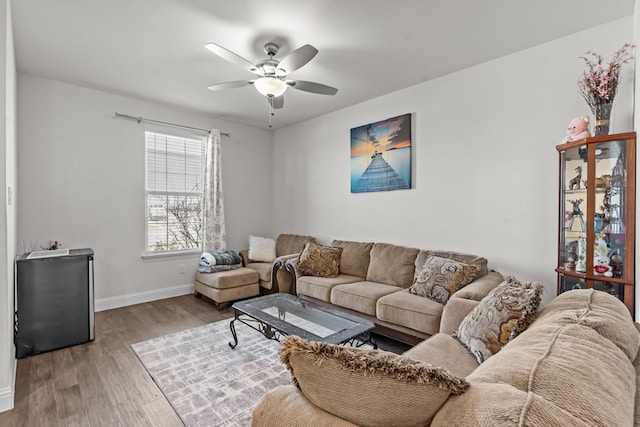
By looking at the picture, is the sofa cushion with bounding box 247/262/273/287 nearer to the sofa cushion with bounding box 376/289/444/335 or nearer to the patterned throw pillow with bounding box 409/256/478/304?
the sofa cushion with bounding box 376/289/444/335

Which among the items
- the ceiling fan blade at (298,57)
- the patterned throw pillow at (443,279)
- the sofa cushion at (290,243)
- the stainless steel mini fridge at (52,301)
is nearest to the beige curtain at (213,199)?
the sofa cushion at (290,243)

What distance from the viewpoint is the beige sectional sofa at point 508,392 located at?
64 cm

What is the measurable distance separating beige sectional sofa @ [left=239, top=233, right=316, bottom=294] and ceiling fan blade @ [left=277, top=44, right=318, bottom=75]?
240 centimetres

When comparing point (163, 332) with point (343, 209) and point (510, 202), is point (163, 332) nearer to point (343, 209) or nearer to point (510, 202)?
point (343, 209)

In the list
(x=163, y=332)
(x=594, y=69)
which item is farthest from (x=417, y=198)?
(x=163, y=332)

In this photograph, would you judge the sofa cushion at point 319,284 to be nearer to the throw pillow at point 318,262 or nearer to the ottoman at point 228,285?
the throw pillow at point 318,262

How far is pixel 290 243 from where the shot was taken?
4.91 metres

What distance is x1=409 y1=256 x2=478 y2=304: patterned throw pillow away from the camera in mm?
2752

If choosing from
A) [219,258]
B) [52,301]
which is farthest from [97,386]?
[219,258]

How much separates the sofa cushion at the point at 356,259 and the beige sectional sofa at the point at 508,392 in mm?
2823

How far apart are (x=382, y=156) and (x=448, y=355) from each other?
8.78ft

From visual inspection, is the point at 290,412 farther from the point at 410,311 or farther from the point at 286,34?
the point at 286,34

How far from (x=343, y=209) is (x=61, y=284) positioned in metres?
3.23

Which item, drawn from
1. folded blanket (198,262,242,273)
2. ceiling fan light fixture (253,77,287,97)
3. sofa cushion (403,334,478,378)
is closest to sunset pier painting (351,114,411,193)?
ceiling fan light fixture (253,77,287,97)
